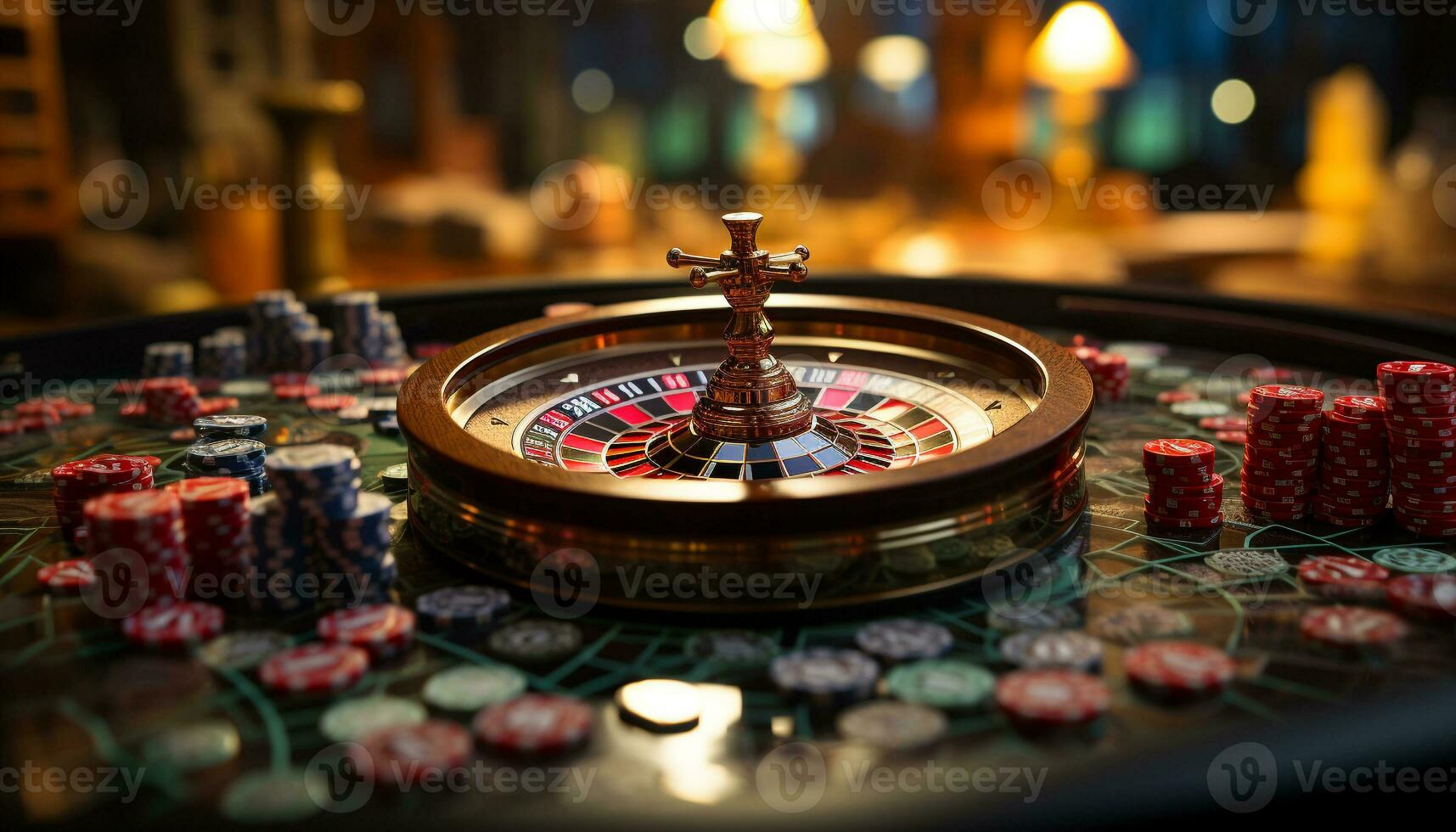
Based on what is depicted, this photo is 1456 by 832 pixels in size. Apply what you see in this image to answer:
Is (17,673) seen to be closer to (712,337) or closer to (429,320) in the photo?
(712,337)

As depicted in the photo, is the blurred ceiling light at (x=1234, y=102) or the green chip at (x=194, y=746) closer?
the green chip at (x=194, y=746)

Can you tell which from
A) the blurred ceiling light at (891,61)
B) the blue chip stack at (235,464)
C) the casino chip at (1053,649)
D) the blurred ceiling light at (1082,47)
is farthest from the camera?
the blurred ceiling light at (891,61)

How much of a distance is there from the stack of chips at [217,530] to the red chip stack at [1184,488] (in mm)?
2090

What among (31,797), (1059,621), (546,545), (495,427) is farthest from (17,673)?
(1059,621)

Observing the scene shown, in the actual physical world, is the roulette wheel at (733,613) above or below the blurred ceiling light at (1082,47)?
below

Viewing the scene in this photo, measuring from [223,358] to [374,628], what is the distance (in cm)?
246

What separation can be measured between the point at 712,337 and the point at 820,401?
0.53m

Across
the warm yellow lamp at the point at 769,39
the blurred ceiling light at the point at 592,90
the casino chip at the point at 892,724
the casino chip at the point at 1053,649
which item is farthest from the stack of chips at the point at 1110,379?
the blurred ceiling light at the point at 592,90

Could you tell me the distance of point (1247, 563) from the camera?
110 inches

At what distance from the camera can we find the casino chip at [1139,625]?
7.95ft

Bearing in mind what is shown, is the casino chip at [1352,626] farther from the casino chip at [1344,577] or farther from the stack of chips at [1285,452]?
the stack of chips at [1285,452]

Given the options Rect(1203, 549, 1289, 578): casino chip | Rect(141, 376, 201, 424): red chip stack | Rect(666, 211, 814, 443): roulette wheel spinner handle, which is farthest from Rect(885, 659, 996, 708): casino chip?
Rect(141, 376, 201, 424): red chip stack

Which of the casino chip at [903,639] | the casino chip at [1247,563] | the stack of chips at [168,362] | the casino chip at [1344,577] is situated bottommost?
the casino chip at [903,639]

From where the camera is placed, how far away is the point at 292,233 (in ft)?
18.8
